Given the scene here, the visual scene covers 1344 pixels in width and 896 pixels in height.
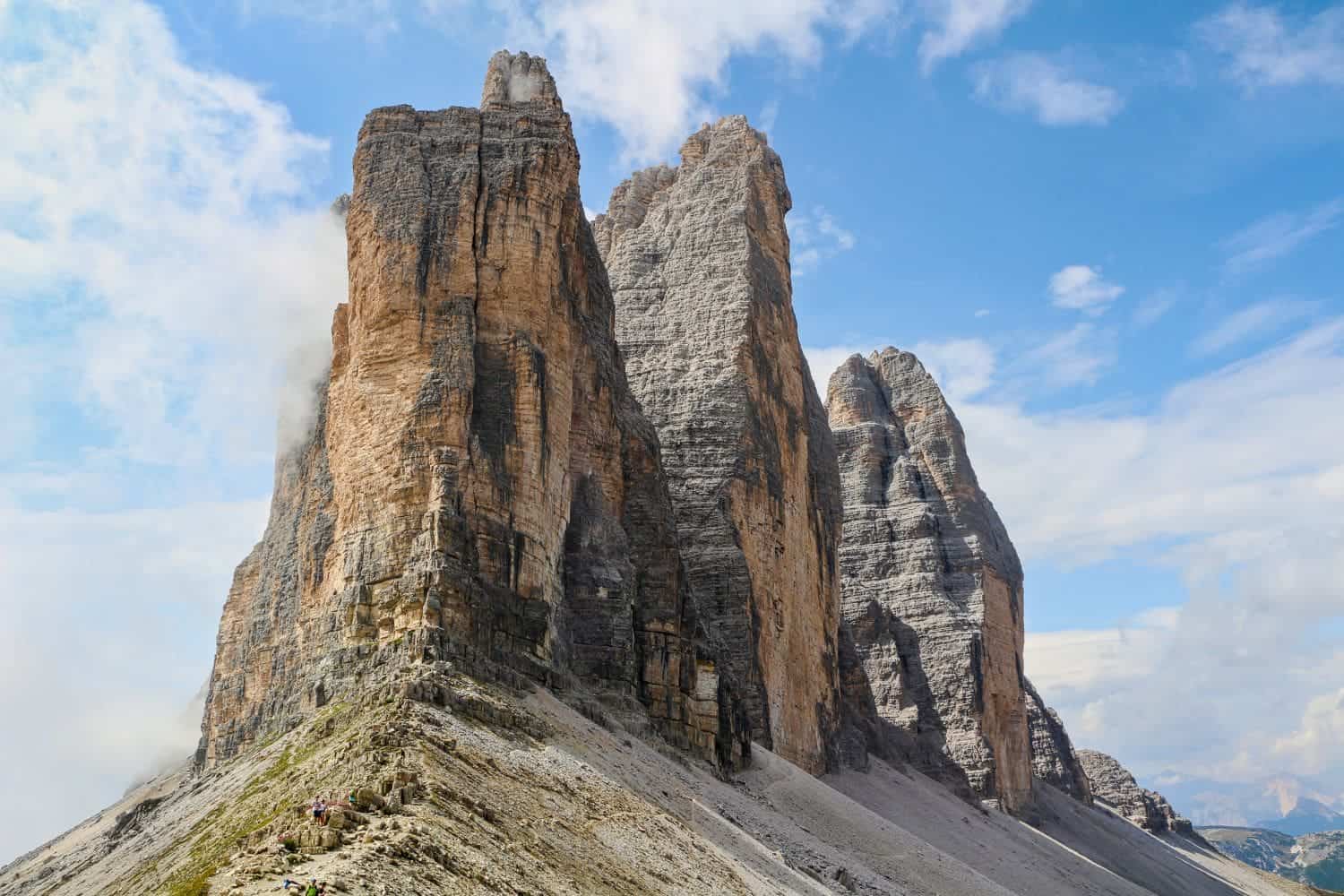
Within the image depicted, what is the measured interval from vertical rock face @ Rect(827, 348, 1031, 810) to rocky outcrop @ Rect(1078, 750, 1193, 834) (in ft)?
97.6

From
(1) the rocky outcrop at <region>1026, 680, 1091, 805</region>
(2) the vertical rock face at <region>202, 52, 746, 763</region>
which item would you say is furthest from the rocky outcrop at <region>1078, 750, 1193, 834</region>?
(2) the vertical rock face at <region>202, 52, 746, 763</region>

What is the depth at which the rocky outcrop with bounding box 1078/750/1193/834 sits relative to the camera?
136m

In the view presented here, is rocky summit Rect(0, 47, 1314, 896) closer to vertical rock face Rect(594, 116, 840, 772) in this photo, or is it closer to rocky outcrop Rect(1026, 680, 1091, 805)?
vertical rock face Rect(594, 116, 840, 772)

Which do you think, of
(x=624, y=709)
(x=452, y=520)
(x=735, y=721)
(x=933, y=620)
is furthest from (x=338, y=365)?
(x=933, y=620)

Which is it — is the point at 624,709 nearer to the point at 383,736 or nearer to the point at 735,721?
the point at 735,721

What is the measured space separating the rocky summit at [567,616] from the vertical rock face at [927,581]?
0.40 m

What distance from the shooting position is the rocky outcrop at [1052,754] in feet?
405

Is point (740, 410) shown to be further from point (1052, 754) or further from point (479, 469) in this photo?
point (1052, 754)

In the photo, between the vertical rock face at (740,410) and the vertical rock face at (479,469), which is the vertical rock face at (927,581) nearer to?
the vertical rock face at (740,410)

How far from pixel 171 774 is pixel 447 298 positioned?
38.2 meters

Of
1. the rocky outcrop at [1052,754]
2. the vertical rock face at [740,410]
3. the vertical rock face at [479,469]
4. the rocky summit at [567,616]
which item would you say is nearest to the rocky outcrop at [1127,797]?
the rocky outcrop at [1052,754]

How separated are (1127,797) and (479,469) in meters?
106

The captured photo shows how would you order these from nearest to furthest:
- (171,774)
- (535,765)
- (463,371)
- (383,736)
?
(383,736) < (535,765) < (463,371) < (171,774)

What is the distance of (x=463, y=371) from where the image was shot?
5078 centimetres
